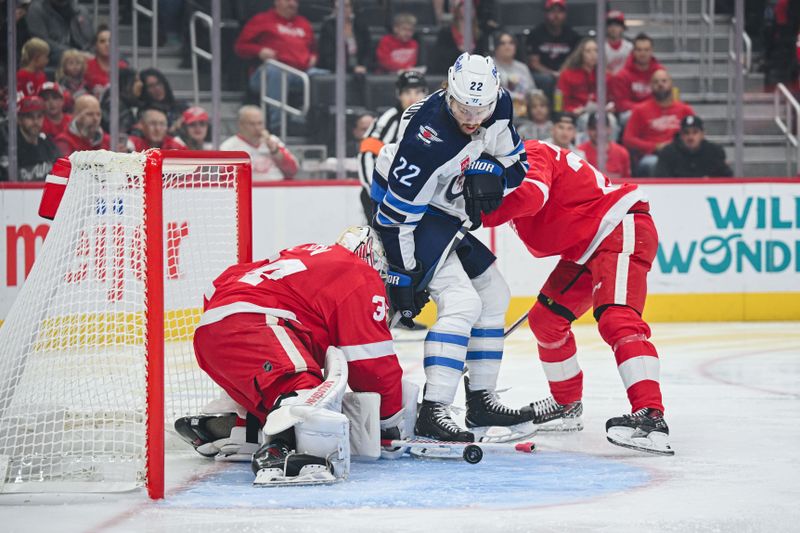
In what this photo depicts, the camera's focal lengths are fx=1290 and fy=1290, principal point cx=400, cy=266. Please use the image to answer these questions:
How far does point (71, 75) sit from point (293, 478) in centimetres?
465

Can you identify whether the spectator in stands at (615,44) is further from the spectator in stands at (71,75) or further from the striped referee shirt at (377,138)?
the spectator in stands at (71,75)

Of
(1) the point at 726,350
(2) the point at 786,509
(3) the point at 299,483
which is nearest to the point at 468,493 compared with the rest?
(3) the point at 299,483

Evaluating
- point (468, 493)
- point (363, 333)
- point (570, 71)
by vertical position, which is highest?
point (570, 71)

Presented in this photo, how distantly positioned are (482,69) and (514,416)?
3.61ft

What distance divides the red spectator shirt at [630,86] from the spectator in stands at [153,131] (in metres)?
2.55

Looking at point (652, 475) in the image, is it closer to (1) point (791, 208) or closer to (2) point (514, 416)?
(2) point (514, 416)

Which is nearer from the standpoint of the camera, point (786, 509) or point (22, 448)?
point (786, 509)

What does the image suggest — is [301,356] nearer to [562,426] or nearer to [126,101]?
[562,426]

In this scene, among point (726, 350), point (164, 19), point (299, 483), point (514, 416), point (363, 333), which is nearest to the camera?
point (299, 483)

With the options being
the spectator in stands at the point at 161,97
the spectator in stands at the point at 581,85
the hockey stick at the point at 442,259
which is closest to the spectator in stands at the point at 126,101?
the spectator in stands at the point at 161,97

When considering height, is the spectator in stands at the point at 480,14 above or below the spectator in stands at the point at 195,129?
above

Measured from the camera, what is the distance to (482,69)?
12.0 feet

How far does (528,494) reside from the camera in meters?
3.20

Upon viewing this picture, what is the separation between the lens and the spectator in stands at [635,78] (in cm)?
757
